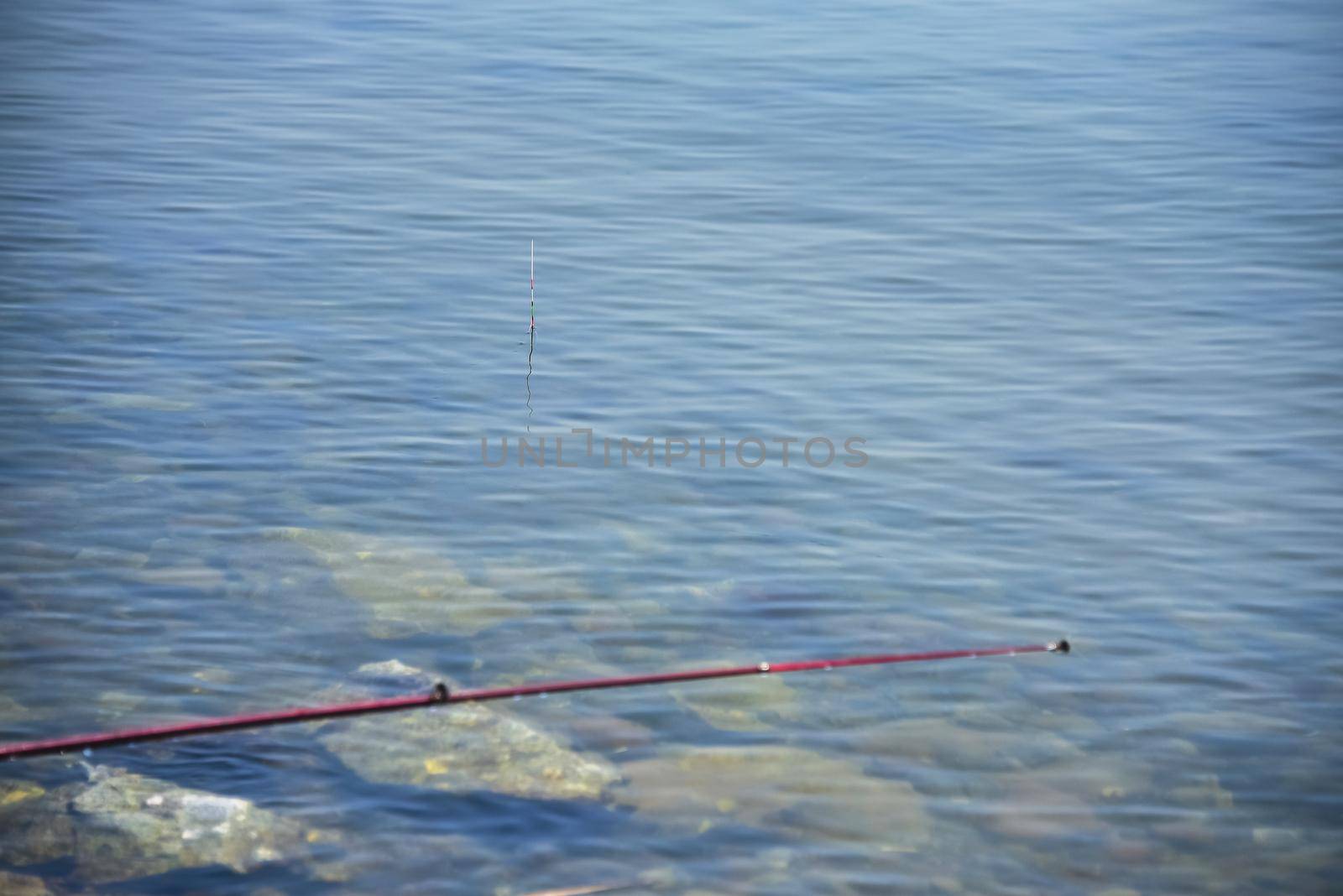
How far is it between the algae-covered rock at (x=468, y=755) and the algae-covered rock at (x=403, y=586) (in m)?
0.74

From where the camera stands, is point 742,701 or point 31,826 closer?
point 31,826

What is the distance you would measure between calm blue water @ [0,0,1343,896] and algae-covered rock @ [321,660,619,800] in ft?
0.34

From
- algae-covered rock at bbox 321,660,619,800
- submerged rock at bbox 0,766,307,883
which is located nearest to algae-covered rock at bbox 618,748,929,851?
algae-covered rock at bbox 321,660,619,800

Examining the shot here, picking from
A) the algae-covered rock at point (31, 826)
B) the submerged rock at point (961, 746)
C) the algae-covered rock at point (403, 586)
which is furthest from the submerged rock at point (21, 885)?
the submerged rock at point (961, 746)

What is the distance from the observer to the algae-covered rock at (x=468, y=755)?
543 centimetres

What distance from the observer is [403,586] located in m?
6.89

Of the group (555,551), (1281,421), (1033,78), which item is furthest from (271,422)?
(1033,78)

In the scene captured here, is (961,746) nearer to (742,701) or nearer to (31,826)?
(742,701)

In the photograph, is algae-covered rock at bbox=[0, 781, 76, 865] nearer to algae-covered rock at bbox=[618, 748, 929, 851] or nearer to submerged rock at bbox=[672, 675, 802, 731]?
algae-covered rock at bbox=[618, 748, 929, 851]

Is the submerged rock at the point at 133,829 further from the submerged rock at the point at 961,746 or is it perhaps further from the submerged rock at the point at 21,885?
the submerged rock at the point at 961,746

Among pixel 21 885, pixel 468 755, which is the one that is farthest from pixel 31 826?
pixel 468 755

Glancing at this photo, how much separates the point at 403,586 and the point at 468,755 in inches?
57.9

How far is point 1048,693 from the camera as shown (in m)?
6.21

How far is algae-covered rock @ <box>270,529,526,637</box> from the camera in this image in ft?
21.7
